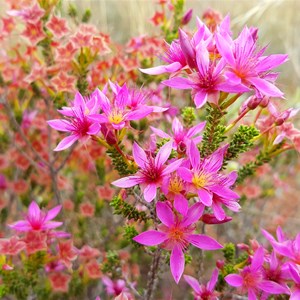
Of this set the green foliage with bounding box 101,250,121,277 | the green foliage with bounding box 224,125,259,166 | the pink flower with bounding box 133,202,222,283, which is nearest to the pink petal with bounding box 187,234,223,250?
the pink flower with bounding box 133,202,222,283

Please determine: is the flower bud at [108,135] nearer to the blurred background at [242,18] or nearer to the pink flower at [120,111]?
the pink flower at [120,111]

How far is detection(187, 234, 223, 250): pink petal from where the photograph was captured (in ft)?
3.43

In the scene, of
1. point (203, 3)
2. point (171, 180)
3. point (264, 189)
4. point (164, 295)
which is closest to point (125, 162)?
point (171, 180)

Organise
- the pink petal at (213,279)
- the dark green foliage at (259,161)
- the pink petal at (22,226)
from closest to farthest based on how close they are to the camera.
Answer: the pink petal at (213,279) → the pink petal at (22,226) → the dark green foliage at (259,161)

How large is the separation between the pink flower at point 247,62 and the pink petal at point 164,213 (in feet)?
0.96

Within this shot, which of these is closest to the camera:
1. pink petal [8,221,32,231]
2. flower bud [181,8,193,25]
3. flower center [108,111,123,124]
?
flower center [108,111,123,124]

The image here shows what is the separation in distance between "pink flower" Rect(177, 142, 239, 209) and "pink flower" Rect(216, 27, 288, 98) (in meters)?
0.16

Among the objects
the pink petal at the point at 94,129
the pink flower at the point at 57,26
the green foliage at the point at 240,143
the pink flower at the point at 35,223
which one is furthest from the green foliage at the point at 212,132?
the pink flower at the point at 57,26

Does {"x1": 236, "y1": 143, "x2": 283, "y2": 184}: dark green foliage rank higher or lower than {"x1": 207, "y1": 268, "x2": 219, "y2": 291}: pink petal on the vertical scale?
higher

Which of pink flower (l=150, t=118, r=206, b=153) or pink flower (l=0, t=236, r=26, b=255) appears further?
pink flower (l=0, t=236, r=26, b=255)

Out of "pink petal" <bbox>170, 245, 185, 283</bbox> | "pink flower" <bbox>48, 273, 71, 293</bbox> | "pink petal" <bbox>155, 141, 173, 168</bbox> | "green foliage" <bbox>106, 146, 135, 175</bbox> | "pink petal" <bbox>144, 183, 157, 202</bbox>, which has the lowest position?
"pink flower" <bbox>48, 273, 71, 293</bbox>

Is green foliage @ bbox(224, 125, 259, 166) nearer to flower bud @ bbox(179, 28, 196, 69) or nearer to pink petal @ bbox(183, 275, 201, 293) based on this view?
flower bud @ bbox(179, 28, 196, 69)

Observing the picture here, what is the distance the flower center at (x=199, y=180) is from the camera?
100cm

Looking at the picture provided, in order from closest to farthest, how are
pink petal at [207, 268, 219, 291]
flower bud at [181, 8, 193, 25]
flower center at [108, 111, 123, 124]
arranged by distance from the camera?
1. flower center at [108, 111, 123, 124]
2. pink petal at [207, 268, 219, 291]
3. flower bud at [181, 8, 193, 25]
